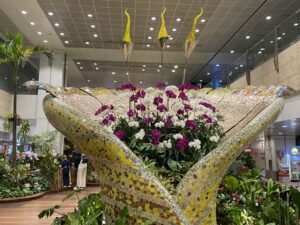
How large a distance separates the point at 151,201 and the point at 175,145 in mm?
352

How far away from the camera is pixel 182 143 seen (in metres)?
1.29

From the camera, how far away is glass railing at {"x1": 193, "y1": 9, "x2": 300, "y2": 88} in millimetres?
9722

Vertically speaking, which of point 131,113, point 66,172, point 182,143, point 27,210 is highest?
point 131,113

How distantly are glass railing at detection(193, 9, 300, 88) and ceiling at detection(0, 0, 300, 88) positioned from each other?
7 cm

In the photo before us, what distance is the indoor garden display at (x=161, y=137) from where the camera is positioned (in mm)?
1051

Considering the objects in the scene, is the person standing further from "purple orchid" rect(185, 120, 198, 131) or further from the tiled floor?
"purple orchid" rect(185, 120, 198, 131)

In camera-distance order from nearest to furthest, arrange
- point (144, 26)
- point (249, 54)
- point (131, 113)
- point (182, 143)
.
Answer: point (182, 143) < point (131, 113) < point (249, 54) < point (144, 26)

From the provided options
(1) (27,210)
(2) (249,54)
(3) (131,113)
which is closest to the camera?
(3) (131,113)

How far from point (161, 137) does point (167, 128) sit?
5 centimetres

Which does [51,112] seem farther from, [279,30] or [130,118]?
[279,30]

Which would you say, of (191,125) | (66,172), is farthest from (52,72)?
(191,125)

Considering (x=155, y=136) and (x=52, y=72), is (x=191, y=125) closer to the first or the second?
(x=155, y=136)

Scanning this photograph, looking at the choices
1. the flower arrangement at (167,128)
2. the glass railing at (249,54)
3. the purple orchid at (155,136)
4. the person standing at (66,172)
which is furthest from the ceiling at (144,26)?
the purple orchid at (155,136)

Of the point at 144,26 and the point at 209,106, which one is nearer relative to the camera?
the point at 209,106
